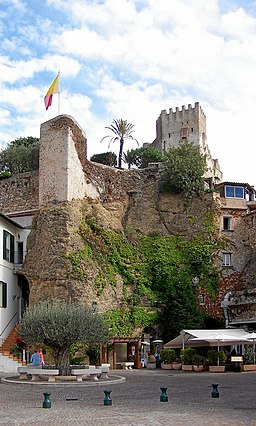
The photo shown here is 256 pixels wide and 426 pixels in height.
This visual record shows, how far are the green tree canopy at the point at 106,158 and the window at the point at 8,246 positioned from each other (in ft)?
71.1

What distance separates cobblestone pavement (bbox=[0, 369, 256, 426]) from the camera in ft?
43.1

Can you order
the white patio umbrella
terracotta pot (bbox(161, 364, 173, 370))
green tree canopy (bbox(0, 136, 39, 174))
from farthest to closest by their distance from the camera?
green tree canopy (bbox(0, 136, 39, 174)) < terracotta pot (bbox(161, 364, 173, 370)) < the white patio umbrella

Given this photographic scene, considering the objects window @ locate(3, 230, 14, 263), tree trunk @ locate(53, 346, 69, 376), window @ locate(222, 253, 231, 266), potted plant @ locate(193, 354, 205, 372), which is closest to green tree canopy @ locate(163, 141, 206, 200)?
window @ locate(222, 253, 231, 266)

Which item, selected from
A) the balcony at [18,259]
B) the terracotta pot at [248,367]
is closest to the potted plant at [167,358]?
the terracotta pot at [248,367]

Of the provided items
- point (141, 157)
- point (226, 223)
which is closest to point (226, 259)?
point (226, 223)

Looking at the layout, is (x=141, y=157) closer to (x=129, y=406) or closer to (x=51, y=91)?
(x=51, y=91)

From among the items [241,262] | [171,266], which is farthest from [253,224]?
[171,266]

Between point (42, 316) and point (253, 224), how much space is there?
24577 mm

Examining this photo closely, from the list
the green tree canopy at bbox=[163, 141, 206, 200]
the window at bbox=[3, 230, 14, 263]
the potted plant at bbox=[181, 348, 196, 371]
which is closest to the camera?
the potted plant at bbox=[181, 348, 196, 371]

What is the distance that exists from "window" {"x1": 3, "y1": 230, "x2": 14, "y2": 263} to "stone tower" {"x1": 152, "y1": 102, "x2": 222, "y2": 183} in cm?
3642

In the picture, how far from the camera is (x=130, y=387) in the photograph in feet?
74.1

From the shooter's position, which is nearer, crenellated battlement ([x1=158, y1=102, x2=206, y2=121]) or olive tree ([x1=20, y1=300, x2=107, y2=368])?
olive tree ([x1=20, y1=300, x2=107, y2=368])

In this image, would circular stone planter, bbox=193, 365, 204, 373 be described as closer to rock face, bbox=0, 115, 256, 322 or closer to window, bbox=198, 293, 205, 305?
rock face, bbox=0, 115, 256, 322

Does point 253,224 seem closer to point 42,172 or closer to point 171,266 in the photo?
point 171,266
